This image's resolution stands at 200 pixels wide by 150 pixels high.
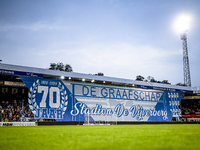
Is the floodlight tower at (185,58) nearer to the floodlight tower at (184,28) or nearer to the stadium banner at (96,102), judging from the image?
the floodlight tower at (184,28)

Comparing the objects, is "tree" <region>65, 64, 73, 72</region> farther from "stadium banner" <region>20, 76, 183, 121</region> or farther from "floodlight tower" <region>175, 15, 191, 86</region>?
"floodlight tower" <region>175, 15, 191, 86</region>

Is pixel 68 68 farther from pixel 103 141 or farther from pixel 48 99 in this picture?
pixel 103 141

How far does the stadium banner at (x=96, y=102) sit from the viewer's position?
85.1 ft

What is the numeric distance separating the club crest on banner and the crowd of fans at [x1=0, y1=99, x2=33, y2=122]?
2.76 m

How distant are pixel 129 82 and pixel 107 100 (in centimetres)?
500

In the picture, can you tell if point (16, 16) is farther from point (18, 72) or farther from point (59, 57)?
point (59, 57)

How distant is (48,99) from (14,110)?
5.33 m

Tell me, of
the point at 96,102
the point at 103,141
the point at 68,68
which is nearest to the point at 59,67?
the point at 68,68

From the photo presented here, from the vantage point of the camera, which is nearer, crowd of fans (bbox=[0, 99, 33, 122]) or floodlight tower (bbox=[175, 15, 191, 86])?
crowd of fans (bbox=[0, 99, 33, 122])

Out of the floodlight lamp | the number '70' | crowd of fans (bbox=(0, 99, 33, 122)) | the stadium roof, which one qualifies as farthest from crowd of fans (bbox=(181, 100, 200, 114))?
crowd of fans (bbox=(0, 99, 33, 122))

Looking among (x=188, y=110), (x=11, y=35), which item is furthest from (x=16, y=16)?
Answer: (x=188, y=110)

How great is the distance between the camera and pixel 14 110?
27906mm

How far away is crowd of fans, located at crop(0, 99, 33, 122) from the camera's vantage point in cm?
2659

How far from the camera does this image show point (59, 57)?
223 ft
